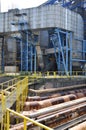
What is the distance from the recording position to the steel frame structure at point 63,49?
117 ft

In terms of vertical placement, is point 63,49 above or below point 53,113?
above

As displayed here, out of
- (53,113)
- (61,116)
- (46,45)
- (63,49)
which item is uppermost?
(46,45)

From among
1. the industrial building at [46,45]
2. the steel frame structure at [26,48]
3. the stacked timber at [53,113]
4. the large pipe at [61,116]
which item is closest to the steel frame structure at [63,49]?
the industrial building at [46,45]

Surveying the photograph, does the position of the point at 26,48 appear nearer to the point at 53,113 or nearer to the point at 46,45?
the point at 46,45

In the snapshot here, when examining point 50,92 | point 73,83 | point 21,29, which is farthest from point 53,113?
point 21,29

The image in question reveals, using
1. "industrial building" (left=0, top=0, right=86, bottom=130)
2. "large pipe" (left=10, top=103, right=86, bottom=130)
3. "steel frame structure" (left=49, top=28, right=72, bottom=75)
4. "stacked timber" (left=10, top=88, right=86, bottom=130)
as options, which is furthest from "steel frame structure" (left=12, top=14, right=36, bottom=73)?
"large pipe" (left=10, top=103, right=86, bottom=130)

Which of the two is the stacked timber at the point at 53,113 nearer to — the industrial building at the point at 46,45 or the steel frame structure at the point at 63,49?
the industrial building at the point at 46,45

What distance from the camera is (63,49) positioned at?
36.9 meters

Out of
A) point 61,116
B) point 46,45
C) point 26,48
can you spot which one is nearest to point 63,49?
point 46,45

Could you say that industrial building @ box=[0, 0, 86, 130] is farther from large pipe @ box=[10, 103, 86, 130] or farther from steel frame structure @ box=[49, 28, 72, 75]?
large pipe @ box=[10, 103, 86, 130]

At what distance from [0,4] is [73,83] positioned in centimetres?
2790

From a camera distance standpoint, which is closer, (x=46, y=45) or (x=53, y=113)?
(x=53, y=113)

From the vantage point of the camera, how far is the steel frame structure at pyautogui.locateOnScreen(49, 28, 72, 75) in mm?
35562

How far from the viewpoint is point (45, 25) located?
115 ft
